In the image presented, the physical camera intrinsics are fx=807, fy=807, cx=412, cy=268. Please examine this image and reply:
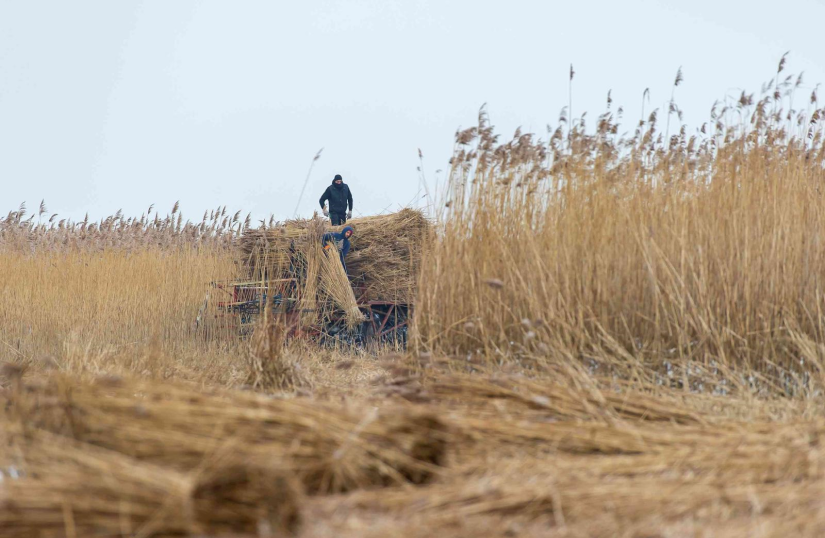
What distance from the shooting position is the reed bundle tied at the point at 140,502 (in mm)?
1808

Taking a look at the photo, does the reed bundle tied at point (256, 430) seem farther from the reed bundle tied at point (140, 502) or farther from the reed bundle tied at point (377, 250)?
the reed bundle tied at point (377, 250)

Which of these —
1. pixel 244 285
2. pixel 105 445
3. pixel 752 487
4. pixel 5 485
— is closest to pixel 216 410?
pixel 105 445

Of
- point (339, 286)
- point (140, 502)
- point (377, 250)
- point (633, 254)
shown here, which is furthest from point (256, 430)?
point (377, 250)

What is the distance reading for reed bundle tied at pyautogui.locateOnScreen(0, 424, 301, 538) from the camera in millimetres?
1808

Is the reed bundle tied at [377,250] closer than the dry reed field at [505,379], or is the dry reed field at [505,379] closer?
the dry reed field at [505,379]

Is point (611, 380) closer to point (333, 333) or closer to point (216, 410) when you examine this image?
point (216, 410)

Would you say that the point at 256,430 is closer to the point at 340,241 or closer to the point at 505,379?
the point at 505,379

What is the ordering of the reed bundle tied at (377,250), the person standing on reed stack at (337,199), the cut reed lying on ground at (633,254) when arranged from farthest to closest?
1. the person standing on reed stack at (337,199)
2. the reed bundle tied at (377,250)
3. the cut reed lying on ground at (633,254)

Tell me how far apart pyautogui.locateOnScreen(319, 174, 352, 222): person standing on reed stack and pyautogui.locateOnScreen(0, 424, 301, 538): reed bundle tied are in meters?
7.96

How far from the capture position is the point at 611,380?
3.70 m

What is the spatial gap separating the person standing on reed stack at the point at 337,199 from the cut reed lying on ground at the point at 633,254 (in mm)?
5284

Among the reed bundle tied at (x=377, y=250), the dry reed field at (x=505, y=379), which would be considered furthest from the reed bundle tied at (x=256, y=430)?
the reed bundle tied at (x=377, y=250)

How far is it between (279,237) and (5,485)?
5535 millimetres

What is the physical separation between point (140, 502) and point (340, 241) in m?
5.44
